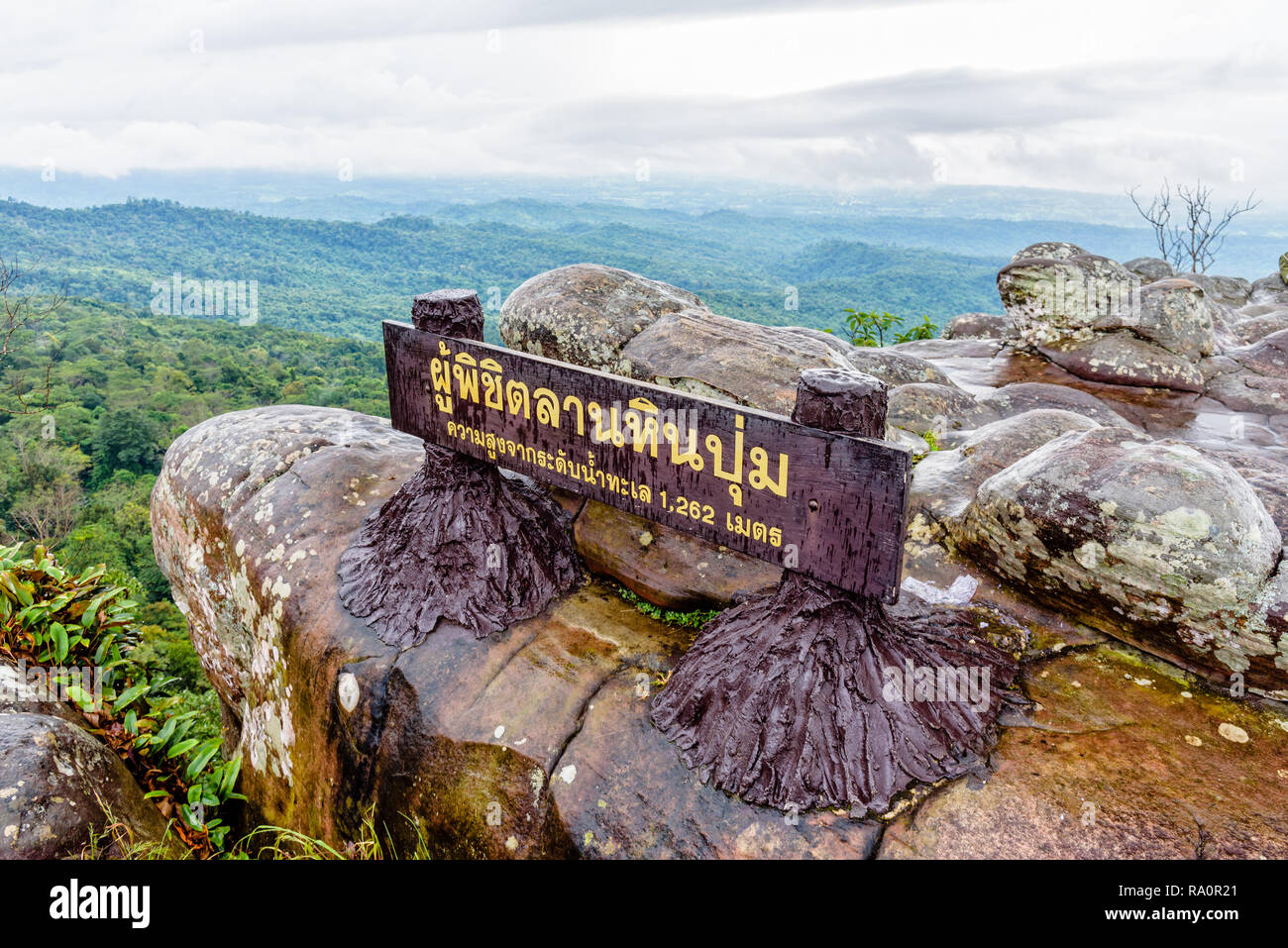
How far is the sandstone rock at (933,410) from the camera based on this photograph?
8.38 m

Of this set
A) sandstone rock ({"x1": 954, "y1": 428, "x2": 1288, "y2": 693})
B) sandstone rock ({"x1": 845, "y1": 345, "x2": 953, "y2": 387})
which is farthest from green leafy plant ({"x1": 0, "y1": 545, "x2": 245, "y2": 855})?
sandstone rock ({"x1": 845, "y1": 345, "x2": 953, "y2": 387})

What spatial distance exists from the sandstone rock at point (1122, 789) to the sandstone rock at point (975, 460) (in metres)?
1.80

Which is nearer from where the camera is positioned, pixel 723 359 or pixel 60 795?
pixel 60 795

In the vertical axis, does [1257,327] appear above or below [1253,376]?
above

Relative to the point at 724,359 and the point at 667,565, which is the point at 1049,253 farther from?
the point at 667,565

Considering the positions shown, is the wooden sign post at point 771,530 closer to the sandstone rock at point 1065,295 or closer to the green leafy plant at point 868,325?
the sandstone rock at point 1065,295

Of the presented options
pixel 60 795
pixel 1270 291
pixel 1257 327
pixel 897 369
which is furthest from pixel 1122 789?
pixel 1270 291

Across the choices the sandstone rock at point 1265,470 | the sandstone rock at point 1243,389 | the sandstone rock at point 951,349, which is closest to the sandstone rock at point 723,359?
the sandstone rock at point 1265,470

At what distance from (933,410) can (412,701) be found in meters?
6.51

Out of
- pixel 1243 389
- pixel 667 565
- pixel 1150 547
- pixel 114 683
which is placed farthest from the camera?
pixel 1243 389

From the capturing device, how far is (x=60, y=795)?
468cm

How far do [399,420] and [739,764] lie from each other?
3.41 metres

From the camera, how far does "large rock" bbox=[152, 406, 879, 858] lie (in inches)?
156
